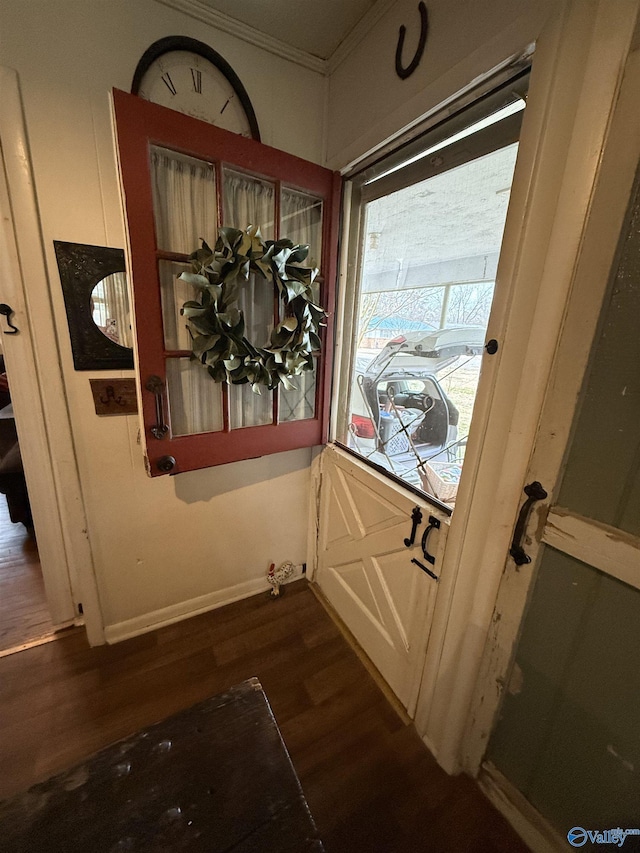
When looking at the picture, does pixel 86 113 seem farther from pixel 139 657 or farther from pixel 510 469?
pixel 139 657

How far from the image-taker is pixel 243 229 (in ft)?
4.29

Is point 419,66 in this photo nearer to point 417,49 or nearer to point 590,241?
point 417,49

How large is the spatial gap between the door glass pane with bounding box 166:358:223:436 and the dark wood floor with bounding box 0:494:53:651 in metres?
1.30

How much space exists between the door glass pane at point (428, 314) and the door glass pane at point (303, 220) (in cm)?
22

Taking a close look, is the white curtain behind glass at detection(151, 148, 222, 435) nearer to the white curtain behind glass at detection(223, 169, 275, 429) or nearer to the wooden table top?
the white curtain behind glass at detection(223, 169, 275, 429)

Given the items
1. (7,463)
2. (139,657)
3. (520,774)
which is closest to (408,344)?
(520,774)

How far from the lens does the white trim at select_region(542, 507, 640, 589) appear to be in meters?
0.70

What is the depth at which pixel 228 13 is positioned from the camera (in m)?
1.13

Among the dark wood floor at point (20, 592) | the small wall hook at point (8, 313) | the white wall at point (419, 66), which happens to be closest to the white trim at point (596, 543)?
the white wall at point (419, 66)

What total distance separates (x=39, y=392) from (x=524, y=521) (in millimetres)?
1712

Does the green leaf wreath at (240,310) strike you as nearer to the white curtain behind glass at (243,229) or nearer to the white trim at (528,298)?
the white curtain behind glass at (243,229)

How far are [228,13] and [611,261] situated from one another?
1.51 m

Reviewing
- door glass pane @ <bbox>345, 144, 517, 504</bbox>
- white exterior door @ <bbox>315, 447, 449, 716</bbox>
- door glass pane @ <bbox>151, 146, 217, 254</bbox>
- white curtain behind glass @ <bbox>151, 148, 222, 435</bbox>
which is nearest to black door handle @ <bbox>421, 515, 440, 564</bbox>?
white exterior door @ <bbox>315, 447, 449, 716</bbox>

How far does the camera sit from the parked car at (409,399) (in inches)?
46.4
